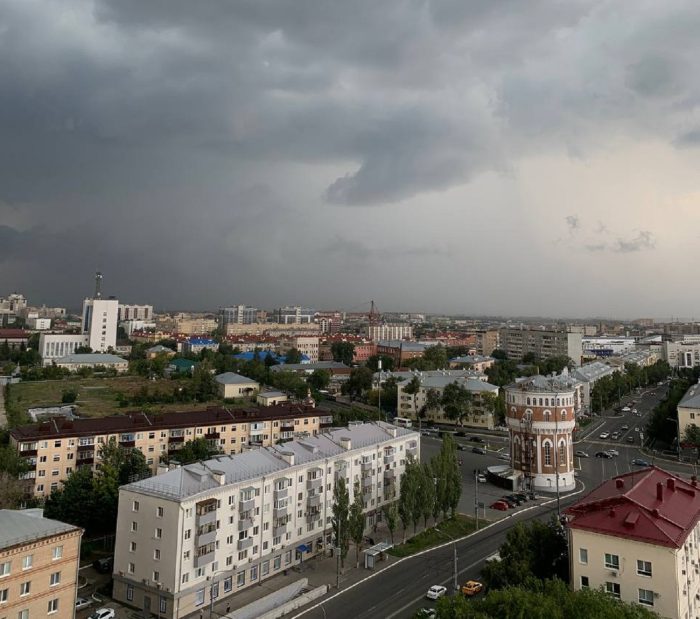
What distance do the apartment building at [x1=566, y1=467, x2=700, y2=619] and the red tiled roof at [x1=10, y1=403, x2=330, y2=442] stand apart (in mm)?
34139

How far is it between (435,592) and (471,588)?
191 centimetres

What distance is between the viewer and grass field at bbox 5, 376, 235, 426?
67.9 m

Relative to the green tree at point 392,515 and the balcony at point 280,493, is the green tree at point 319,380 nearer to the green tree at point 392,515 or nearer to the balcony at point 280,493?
the green tree at point 392,515

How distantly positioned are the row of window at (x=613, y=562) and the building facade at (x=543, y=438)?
80.0ft

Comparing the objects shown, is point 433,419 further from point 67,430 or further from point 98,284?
point 98,284

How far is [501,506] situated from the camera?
42.0 metres

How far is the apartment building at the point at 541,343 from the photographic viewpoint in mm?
140250

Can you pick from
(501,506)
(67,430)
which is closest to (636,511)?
(501,506)

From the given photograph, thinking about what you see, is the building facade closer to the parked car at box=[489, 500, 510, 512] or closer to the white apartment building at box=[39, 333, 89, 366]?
the parked car at box=[489, 500, 510, 512]

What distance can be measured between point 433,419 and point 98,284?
159 m

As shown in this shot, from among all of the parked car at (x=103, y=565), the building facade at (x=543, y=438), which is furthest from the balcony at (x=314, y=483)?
the building facade at (x=543, y=438)

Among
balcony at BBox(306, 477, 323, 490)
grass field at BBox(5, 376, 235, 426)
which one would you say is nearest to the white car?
balcony at BBox(306, 477, 323, 490)

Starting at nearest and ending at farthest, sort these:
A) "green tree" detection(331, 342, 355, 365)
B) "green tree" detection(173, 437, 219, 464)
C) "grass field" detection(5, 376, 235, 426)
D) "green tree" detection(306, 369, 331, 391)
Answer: "green tree" detection(173, 437, 219, 464)
"grass field" detection(5, 376, 235, 426)
"green tree" detection(306, 369, 331, 391)
"green tree" detection(331, 342, 355, 365)

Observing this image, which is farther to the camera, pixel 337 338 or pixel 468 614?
pixel 337 338
